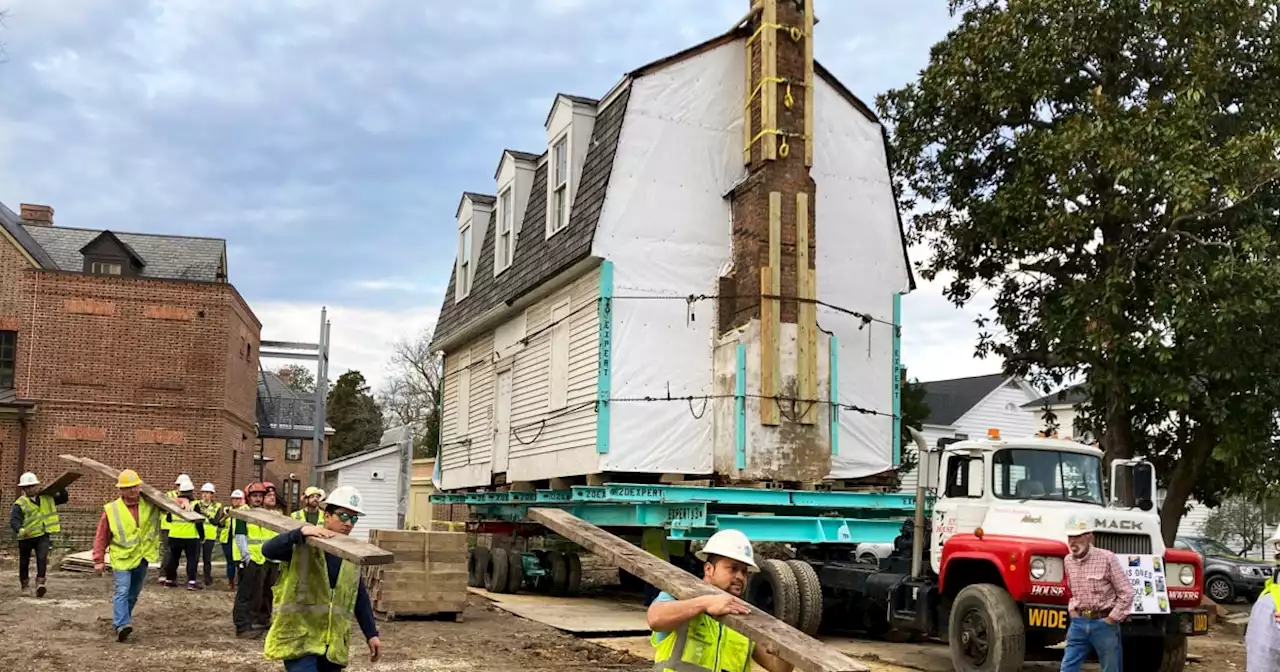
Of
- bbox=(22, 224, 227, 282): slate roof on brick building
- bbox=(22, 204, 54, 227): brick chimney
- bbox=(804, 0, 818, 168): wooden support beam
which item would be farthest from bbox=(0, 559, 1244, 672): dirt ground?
bbox=(22, 204, 54, 227): brick chimney

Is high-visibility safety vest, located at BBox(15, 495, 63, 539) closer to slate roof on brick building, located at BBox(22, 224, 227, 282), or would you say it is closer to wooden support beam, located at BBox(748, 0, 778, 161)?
wooden support beam, located at BBox(748, 0, 778, 161)

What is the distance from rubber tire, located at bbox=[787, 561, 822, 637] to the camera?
44.0ft

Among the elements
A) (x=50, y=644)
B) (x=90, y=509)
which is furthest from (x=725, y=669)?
(x=90, y=509)

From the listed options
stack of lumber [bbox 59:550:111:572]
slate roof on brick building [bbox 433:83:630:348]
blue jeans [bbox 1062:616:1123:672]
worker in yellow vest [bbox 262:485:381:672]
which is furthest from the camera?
stack of lumber [bbox 59:550:111:572]

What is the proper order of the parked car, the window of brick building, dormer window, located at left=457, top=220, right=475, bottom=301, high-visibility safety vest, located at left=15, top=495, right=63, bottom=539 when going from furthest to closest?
the window of brick building, the parked car, dormer window, located at left=457, top=220, right=475, bottom=301, high-visibility safety vest, located at left=15, top=495, right=63, bottom=539

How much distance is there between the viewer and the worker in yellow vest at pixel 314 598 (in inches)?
260

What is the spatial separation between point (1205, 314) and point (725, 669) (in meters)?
13.9

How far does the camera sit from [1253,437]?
1730 centimetres

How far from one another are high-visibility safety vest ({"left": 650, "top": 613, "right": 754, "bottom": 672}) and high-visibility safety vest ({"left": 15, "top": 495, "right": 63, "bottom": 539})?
16539 mm

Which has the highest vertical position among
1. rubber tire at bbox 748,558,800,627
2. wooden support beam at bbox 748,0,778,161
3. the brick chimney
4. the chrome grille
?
the brick chimney

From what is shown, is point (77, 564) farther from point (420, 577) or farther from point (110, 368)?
point (420, 577)

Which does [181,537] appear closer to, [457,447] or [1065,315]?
[457,447]

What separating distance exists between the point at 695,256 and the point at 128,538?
26.6 feet

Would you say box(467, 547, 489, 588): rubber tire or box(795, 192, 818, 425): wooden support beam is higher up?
box(795, 192, 818, 425): wooden support beam
